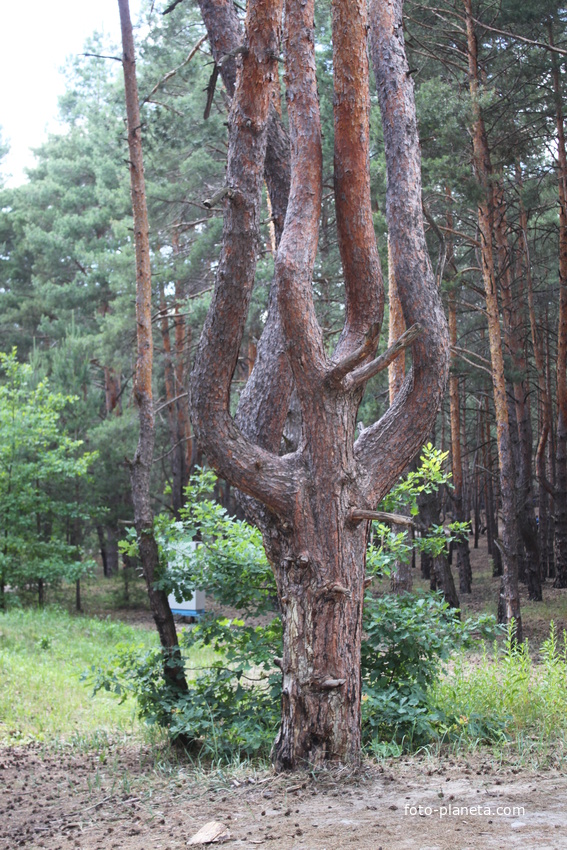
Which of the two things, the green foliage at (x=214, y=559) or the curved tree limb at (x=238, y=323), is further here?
the green foliage at (x=214, y=559)

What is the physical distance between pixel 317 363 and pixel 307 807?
2364mm

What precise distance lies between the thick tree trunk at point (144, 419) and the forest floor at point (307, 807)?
1.12 meters

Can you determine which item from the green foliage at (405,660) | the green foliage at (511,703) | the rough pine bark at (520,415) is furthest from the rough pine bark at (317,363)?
the rough pine bark at (520,415)

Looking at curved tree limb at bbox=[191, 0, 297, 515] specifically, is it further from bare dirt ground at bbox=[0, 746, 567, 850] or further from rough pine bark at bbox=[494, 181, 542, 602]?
rough pine bark at bbox=[494, 181, 542, 602]

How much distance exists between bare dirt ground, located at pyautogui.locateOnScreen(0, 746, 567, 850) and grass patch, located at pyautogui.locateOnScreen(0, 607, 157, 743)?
130 centimetres

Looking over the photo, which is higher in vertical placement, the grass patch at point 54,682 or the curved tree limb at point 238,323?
the curved tree limb at point 238,323

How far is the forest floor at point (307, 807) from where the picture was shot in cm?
310

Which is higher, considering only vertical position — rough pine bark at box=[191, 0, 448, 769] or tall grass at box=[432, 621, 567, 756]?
rough pine bark at box=[191, 0, 448, 769]

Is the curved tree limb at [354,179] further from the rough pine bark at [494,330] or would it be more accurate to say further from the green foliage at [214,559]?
the rough pine bark at [494,330]

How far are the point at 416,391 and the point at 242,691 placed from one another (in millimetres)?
2429

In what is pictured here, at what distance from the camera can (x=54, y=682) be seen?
9117 millimetres

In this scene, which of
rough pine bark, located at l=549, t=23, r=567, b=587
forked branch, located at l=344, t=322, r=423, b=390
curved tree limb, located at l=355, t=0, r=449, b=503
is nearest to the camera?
forked branch, located at l=344, t=322, r=423, b=390

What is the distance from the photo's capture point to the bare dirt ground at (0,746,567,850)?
10.1ft

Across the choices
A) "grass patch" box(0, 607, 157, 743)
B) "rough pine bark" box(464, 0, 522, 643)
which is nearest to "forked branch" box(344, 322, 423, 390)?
"grass patch" box(0, 607, 157, 743)
